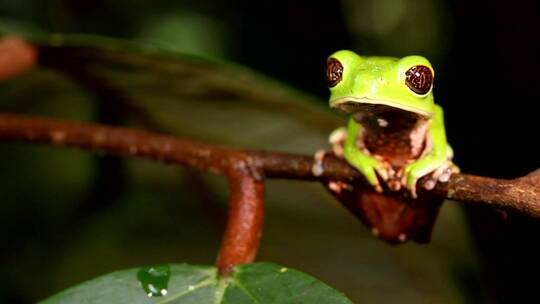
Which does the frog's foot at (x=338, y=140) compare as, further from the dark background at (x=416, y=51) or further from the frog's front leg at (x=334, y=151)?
the dark background at (x=416, y=51)

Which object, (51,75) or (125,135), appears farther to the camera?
(51,75)

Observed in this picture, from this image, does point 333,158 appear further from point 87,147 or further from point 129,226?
point 129,226

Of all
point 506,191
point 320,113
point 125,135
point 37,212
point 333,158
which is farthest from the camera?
point 37,212

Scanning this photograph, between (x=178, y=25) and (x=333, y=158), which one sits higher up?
(x=178, y=25)

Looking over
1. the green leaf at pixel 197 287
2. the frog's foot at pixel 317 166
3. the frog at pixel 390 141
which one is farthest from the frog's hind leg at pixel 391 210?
the green leaf at pixel 197 287

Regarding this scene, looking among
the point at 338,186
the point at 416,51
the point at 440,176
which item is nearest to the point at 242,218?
the point at 338,186

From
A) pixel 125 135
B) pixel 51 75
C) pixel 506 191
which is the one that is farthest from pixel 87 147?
pixel 506 191
